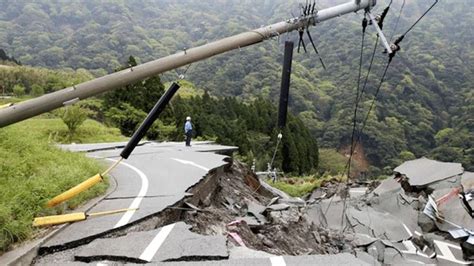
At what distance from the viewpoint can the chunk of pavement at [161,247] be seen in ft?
19.3

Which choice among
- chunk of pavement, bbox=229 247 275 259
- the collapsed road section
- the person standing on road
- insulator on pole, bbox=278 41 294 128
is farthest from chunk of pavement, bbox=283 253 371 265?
the person standing on road

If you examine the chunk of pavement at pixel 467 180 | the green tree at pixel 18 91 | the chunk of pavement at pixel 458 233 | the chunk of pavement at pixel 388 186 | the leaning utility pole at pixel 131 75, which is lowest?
the chunk of pavement at pixel 388 186

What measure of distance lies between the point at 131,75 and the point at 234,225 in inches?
146

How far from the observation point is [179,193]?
31.8 feet

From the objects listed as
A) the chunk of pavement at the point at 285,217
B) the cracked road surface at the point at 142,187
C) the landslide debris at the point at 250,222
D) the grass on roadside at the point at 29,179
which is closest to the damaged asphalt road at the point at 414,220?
the landslide debris at the point at 250,222

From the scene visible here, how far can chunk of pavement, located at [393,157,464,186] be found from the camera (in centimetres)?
1914

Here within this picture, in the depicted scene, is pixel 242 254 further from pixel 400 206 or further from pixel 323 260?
pixel 400 206

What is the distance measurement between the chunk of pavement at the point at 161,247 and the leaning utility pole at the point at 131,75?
202 cm

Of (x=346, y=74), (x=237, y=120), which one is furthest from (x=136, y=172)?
(x=346, y=74)

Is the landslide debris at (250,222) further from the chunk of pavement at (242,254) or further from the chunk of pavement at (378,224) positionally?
the chunk of pavement at (378,224)

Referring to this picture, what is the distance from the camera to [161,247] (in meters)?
6.20

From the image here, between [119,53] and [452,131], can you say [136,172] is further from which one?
[119,53]

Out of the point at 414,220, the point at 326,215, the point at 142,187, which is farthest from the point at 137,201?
the point at 414,220

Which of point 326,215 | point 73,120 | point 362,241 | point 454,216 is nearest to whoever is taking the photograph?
point 362,241
